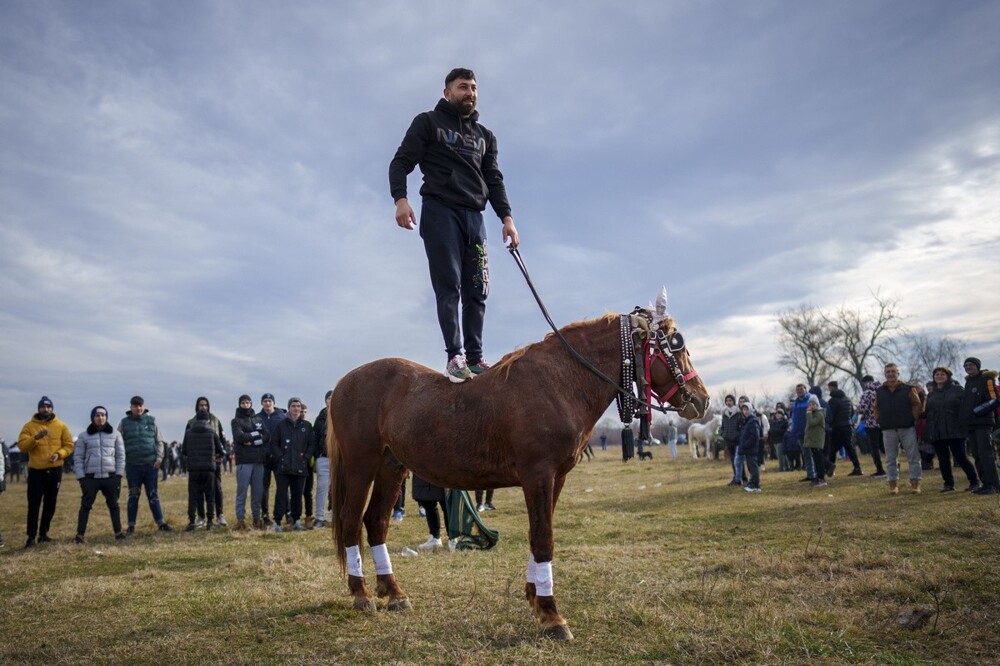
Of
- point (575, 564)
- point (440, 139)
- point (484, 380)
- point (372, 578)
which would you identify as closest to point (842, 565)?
point (575, 564)

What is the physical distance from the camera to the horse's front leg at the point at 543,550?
16.1ft

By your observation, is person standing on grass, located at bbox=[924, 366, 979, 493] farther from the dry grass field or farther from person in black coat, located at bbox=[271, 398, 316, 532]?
person in black coat, located at bbox=[271, 398, 316, 532]

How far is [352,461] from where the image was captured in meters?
6.08

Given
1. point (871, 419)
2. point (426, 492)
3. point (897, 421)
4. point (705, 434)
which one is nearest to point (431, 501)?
point (426, 492)

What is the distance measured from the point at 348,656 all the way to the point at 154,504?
11.7 m

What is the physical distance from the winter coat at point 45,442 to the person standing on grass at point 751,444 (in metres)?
15.8

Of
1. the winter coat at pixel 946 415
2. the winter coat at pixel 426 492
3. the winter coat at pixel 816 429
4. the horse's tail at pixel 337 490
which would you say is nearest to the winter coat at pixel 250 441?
the winter coat at pixel 426 492

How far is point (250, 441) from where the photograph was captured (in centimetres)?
1400

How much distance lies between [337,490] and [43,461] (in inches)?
373

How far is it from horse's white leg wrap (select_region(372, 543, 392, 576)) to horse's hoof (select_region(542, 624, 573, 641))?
1861 mm

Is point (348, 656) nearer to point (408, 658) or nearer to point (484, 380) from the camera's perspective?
point (408, 658)

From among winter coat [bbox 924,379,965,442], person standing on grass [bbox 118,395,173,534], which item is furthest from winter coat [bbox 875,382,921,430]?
person standing on grass [bbox 118,395,173,534]

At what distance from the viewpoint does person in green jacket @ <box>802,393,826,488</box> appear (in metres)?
17.1

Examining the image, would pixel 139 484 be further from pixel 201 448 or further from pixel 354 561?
pixel 354 561
